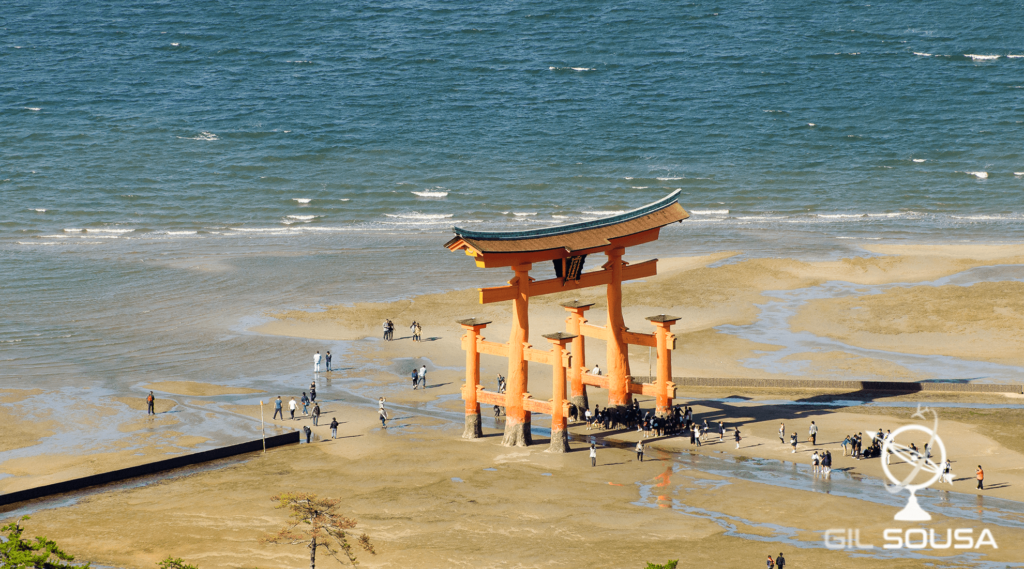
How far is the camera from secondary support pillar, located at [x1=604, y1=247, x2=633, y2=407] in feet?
146

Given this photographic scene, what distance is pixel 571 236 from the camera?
4219 cm

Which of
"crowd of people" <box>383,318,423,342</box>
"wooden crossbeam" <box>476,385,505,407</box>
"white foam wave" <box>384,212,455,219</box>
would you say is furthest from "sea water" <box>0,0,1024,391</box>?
"wooden crossbeam" <box>476,385,505,407</box>

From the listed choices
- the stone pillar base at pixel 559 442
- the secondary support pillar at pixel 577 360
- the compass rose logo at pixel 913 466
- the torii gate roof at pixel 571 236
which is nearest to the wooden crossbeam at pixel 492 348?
the stone pillar base at pixel 559 442

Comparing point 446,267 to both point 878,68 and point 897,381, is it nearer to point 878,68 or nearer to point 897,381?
point 897,381

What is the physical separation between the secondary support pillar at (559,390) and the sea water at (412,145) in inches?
726

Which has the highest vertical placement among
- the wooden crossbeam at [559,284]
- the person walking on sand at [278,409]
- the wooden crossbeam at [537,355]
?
the wooden crossbeam at [559,284]

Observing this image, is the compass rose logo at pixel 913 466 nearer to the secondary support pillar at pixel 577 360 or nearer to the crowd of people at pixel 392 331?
the secondary support pillar at pixel 577 360

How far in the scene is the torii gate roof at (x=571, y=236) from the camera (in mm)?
39344

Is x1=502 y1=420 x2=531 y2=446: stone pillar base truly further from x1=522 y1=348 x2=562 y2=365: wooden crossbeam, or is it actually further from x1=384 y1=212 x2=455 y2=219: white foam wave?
x1=384 y1=212 x2=455 y2=219: white foam wave

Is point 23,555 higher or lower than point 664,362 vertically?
lower

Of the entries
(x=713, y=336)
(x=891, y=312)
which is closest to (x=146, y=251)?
(x=713, y=336)

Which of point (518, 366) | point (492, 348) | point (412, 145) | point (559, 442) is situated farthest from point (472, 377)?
point (412, 145)

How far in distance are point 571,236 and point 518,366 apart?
5.86 metres

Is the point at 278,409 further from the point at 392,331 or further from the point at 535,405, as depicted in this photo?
the point at 392,331
